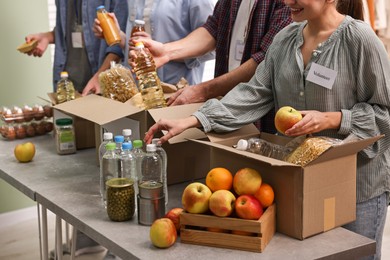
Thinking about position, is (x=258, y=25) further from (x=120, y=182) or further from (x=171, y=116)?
(x=120, y=182)

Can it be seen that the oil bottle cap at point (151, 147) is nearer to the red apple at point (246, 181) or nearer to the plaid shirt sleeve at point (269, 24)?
the red apple at point (246, 181)

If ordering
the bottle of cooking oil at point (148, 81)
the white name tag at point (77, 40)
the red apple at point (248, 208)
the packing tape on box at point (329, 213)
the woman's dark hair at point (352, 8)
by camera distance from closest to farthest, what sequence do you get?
the red apple at point (248, 208) → the packing tape on box at point (329, 213) → the woman's dark hair at point (352, 8) → the bottle of cooking oil at point (148, 81) → the white name tag at point (77, 40)

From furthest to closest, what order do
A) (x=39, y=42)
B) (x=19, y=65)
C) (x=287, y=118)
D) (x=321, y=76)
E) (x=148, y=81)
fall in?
(x=19, y=65), (x=39, y=42), (x=148, y=81), (x=321, y=76), (x=287, y=118)

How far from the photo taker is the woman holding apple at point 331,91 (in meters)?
1.77

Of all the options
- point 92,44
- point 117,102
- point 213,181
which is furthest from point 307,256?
point 92,44

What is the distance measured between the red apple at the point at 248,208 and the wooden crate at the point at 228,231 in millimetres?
13

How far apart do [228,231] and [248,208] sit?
10cm

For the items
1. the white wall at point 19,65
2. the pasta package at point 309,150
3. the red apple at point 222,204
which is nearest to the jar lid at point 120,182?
the red apple at point 222,204

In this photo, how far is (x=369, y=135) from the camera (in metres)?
1.78

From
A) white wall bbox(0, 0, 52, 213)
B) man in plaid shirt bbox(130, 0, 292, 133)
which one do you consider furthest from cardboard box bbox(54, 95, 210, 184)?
white wall bbox(0, 0, 52, 213)

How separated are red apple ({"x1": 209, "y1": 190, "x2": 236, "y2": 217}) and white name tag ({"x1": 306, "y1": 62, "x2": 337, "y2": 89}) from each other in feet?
1.53

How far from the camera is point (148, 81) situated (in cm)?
230

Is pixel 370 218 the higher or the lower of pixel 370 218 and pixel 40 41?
the lower

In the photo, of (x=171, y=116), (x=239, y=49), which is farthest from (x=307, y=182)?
(x=239, y=49)
